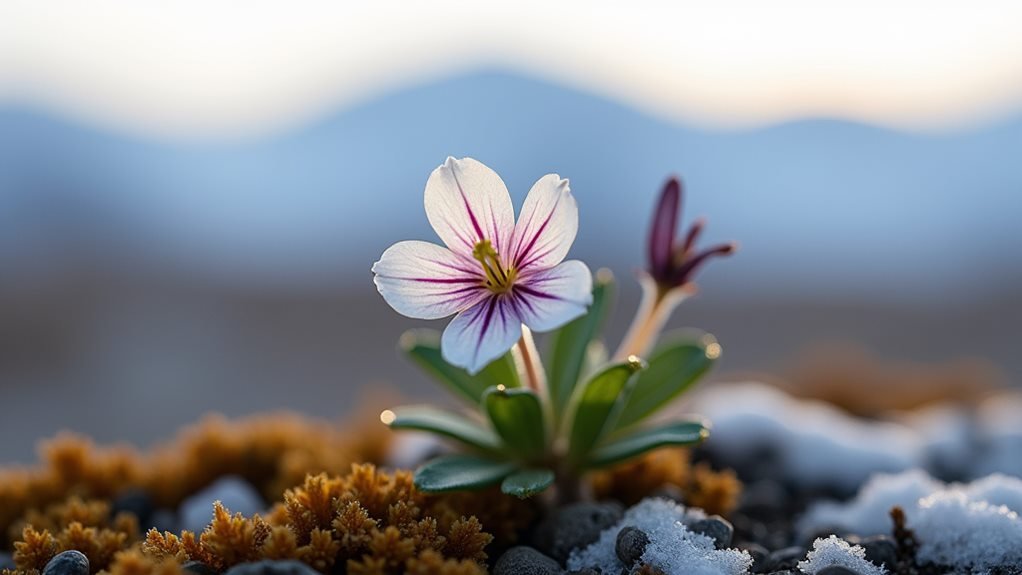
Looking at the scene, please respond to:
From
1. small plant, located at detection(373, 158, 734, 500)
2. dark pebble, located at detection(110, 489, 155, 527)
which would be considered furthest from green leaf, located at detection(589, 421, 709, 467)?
dark pebble, located at detection(110, 489, 155, 527)

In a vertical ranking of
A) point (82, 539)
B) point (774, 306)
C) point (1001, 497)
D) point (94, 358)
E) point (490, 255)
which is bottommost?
point (82, 539)

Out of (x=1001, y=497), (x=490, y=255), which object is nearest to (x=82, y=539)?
(x=490, y=255)

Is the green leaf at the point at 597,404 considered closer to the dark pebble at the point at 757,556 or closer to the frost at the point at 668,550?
the frost at the point at 668,550

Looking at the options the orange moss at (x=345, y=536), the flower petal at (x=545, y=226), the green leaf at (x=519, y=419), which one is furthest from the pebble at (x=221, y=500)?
the flower petal at (x=545, y=226)

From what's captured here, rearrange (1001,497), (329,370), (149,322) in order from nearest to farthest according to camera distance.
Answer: (1001,497) < (329,370) < (149,322)

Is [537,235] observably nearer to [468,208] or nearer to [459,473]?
[468,208]

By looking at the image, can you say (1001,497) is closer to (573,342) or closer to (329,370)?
(573,342)
